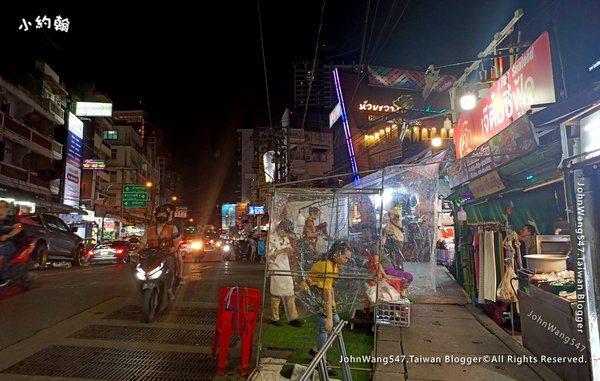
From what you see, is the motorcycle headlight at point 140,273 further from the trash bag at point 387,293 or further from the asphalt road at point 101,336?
the trash bag at point 387,293

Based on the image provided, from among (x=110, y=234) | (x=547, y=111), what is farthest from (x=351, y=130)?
(x=110, y=234)

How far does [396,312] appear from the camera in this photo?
665cm

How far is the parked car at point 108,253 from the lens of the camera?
18844mm

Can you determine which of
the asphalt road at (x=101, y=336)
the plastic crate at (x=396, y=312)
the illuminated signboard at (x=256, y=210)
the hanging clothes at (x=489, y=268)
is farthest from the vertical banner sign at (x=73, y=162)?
the hanging clothes at (x=489, y=268)

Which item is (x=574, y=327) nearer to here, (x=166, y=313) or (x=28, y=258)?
(x=166, y=313)

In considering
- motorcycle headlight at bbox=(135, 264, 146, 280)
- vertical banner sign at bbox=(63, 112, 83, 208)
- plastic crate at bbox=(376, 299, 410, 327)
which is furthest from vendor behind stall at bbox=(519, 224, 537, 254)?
vertical banner sign at bbox=(63, 112, 83, 208)

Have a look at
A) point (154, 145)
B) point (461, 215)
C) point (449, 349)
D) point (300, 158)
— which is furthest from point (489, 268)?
point (154, 145)

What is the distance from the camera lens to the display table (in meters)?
4.07

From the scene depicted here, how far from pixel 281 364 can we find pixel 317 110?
46.4m

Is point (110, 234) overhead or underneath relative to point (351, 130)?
underneath

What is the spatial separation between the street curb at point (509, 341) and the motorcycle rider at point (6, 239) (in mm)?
9917

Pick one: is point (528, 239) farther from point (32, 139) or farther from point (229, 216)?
point (229, 216)

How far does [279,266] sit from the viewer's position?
644cm

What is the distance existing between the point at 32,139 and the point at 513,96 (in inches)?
1112
